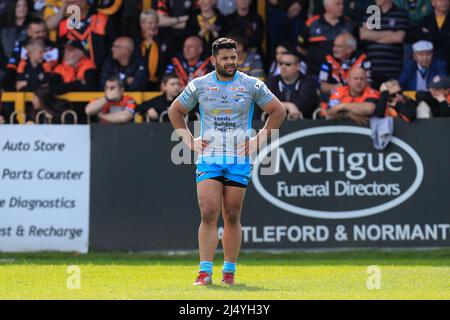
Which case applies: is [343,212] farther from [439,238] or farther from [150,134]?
[150,134]

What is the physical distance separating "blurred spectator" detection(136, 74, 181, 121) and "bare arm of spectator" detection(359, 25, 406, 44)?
2921 mm

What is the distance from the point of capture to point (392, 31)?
16.8m

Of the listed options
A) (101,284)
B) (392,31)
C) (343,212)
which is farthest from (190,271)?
(392,31)

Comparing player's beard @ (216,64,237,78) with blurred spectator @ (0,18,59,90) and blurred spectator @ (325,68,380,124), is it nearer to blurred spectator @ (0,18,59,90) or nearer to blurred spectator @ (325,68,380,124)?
blurred spectator @ (325,68,380,124)

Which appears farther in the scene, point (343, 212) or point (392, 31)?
point (392, 31)

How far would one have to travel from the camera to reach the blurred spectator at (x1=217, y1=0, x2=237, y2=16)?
17188 millimetres

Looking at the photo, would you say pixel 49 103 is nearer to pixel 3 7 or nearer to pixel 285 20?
pixel 3 7

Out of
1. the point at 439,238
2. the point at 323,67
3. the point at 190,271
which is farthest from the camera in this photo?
the point at 323,67

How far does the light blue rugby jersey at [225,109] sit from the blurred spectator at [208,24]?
6003mm

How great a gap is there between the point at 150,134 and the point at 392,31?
398cm

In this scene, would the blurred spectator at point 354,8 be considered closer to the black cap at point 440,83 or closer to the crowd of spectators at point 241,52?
the crowd of spectators at point 241,52

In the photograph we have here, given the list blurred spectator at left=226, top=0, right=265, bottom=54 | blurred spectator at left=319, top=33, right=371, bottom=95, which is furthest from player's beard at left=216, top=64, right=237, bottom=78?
blurred spectator at left=226, top=0, right=265, bottom=54

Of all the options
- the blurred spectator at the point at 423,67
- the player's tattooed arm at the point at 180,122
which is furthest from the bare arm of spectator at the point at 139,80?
the player's tattooed arm at the point at 180,122

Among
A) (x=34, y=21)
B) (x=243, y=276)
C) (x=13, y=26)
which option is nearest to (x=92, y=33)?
(x=34, y=21)
